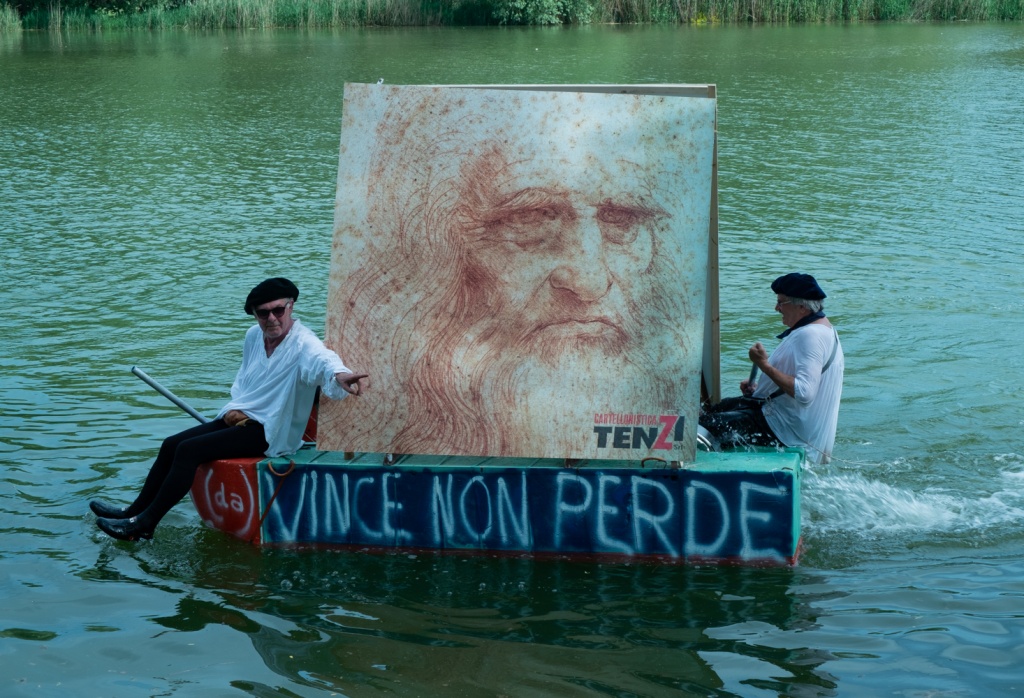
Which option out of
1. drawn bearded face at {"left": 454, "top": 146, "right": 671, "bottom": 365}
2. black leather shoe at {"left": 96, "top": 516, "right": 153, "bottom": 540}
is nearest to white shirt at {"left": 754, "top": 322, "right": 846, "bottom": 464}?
drawn bearded face at {"left": 454, "top": 146, "right": 671, "bottom": 365}

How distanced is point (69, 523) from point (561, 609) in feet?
11.1

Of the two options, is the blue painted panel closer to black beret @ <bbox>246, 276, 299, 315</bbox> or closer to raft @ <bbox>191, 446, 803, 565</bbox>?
raft @ <bbox>191, 446, 803, 565</bbox>

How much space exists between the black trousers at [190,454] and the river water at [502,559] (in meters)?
0.39

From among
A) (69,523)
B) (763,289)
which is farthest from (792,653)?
(763,289)

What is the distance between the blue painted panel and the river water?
160mm

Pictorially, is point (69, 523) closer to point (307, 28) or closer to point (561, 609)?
point (561, 609)

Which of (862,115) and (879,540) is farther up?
(862,115)

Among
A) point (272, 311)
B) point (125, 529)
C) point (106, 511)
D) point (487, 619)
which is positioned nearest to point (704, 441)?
point (487, 619)


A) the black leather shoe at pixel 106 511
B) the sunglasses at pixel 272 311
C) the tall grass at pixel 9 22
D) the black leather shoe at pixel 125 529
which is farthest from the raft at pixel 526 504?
the tall grass at pixel 9 22

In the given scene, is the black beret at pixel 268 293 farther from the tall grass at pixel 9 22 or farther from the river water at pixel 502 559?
the tall grass at pixel 9 22

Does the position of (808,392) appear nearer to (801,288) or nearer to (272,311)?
(801,288)

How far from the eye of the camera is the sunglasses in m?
6.94

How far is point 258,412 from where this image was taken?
281 inches

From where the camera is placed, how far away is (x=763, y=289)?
1308 cm
